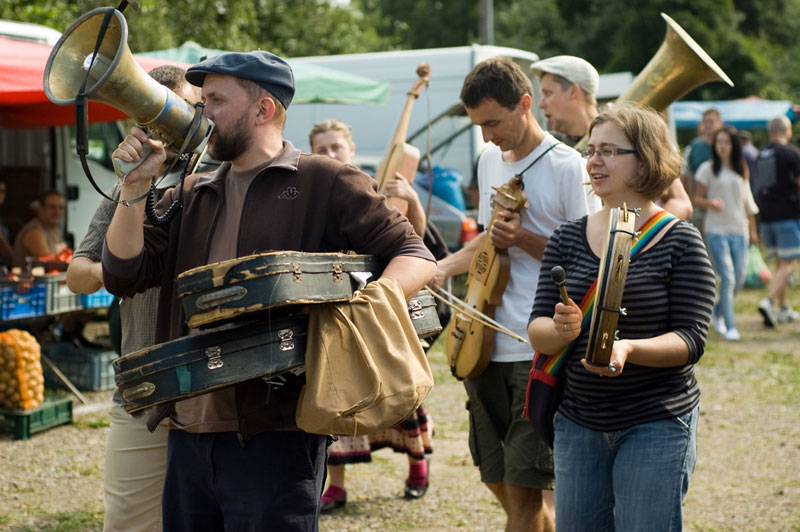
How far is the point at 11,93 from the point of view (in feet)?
24.0

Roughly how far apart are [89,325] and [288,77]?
9273 mm

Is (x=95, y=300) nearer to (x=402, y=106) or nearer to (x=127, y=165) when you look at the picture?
(x=127, y=165)

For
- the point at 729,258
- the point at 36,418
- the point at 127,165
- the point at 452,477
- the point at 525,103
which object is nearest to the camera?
the point at 127,165

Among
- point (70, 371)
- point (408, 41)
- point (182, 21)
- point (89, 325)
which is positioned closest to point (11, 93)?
point (70, 371)

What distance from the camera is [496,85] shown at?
12.9 ft

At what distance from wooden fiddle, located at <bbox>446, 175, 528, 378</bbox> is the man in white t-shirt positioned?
4 cm

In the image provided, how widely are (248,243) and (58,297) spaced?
4.72m

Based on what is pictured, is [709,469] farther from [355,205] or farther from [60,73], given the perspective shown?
[60,73]

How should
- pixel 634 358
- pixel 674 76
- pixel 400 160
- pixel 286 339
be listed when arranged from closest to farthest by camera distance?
pixel 286 339, pixel 634 358, pixel 674 76, pixel 400 160

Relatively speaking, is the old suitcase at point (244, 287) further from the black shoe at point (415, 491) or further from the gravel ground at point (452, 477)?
the black shoe at point (415, 491)

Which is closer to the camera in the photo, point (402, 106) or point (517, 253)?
point (517, 253)

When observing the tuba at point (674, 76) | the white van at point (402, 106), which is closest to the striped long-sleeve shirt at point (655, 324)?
the tuba at point (674, 76)

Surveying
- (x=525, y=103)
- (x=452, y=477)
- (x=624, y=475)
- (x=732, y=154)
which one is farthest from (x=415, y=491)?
(x=732, y=154)

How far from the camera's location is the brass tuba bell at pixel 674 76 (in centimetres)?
462
